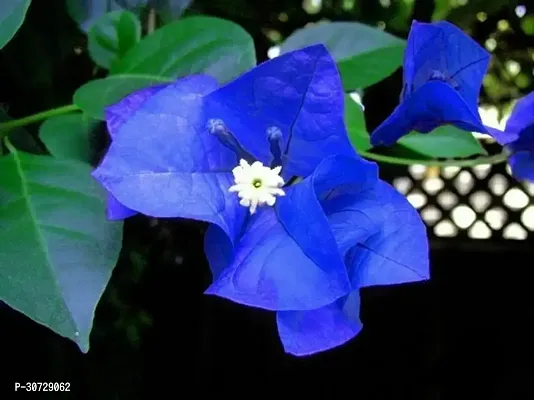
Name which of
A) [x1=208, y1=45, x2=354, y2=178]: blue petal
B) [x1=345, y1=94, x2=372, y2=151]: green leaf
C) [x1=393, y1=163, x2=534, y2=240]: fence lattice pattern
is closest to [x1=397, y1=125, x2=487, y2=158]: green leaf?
[x1=345, y1=94, x2=372, y2=151]: green leaf

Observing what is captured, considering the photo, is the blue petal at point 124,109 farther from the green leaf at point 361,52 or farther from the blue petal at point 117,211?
the green leaf at point 361,52

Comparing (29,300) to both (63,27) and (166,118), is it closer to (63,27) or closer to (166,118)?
(166,118)

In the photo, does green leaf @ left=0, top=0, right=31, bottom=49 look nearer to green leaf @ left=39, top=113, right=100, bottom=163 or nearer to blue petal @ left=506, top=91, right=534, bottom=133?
green leaf @ left=39, top=113, right=100, bottom=163

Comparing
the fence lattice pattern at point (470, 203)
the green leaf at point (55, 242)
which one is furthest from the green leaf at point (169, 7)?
the fence lattice pattern at point (470, 203)

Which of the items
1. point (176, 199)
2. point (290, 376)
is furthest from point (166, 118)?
point (290, 376)

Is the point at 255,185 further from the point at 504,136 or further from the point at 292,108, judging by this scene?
the point at 504,136

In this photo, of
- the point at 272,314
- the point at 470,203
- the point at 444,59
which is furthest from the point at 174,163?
the point at 470,203
